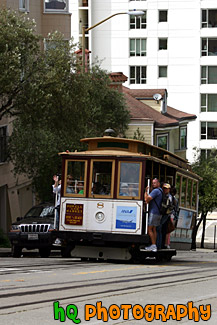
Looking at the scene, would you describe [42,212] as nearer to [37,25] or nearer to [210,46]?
[37,25]

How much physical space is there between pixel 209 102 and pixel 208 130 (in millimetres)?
2779

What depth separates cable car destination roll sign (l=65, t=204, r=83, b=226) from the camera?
19.6 metres

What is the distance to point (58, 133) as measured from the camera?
30078 millimetres

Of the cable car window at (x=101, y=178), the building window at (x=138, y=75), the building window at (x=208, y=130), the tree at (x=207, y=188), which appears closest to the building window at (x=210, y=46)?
the building window at (x=138, y=75)

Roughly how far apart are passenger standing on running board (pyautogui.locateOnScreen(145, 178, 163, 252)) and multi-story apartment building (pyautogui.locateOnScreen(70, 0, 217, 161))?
64.3 metres

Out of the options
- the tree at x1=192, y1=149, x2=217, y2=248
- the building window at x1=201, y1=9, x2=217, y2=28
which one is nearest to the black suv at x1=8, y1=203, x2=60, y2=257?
the tree at x1=192, y1=149, x2=217, y2=248

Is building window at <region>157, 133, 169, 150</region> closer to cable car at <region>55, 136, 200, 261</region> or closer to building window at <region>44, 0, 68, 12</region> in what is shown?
building window at <region>44, 0, 68, 12</region>

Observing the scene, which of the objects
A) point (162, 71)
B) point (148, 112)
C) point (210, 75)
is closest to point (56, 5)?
point (148, 112)

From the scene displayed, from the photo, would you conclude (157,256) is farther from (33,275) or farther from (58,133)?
(58,133)

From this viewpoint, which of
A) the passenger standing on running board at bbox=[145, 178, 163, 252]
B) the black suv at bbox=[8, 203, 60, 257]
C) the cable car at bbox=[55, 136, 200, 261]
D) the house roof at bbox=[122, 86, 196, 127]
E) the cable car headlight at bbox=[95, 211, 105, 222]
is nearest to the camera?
the passenger standing on running board at bbox=[145, 178, 163, 252]

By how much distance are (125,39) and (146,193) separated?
Result: 6911cm

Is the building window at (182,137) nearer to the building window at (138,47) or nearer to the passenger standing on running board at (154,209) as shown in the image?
the building window at (138,47)

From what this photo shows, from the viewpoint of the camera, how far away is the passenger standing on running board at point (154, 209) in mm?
18953

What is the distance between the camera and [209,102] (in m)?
83.9
